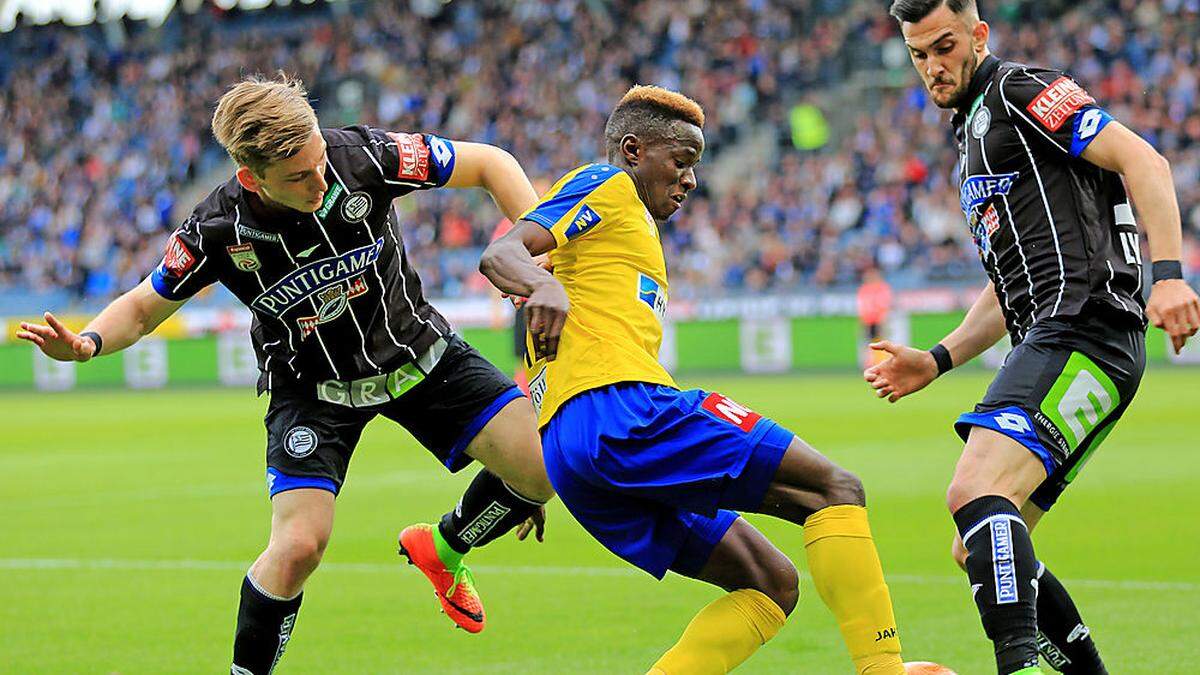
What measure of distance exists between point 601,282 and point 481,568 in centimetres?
458

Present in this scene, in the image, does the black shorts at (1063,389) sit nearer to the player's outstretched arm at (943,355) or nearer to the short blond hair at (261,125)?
the player's outstretched arm at (943,355)

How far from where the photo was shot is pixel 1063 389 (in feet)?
15.6

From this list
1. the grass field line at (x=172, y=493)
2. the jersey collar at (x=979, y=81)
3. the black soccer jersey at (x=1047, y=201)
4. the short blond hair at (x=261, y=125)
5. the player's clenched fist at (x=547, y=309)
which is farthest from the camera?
the grass field line at (x=172, y=493)

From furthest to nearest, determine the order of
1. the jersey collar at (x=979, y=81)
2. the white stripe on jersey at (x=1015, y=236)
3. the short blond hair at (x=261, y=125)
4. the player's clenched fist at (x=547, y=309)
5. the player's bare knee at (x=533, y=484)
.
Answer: the player's bare knee at (x=533, y=484) → the short blond hair at (x=261, y=125) → the jersey collar at (x=979, y=81) → the white stripe on jersey at (x=1015, y=236) → the player's clenched fist at (x=547, y=309)

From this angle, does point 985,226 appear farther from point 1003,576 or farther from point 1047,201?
point 1003,576

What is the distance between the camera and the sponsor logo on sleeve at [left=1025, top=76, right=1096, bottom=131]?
4.80 meters

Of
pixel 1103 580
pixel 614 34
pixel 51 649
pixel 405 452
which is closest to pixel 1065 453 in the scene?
pixel 1103 580

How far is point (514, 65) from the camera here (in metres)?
36.4

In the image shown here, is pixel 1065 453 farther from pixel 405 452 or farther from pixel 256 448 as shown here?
pixel 256 448

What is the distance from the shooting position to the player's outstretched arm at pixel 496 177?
5.96 metres

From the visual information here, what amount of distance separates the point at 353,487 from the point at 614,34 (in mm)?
23755

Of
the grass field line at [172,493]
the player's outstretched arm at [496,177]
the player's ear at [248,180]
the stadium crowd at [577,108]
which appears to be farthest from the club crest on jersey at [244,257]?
the stadium crowd at [577,108]

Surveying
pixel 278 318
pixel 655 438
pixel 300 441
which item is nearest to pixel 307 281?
pixel 278 318

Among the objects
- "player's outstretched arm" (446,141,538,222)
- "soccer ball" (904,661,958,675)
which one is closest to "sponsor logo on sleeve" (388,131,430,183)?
"player's outstretched arm" (446,141,538,222)
